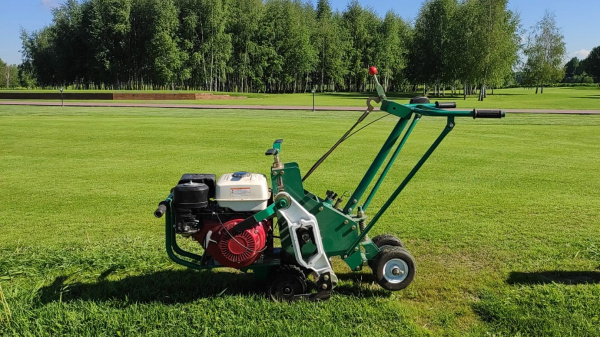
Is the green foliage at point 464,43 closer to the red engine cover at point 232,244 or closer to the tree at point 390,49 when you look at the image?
the tree at point 390,49

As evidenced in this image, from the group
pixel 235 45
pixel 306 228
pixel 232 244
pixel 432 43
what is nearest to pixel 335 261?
pixel 306 228

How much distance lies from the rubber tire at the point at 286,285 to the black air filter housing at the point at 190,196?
0.94 meters

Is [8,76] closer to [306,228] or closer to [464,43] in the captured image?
[464,43]

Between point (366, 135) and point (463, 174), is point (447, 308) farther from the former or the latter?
point (366, 135)

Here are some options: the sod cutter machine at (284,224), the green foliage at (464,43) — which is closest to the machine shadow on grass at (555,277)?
the sod cutter machine at (284,224)

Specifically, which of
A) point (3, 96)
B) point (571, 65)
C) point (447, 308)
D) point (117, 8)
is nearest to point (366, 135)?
point (447, 308)

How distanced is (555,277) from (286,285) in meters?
2.81

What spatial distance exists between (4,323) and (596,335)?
15.5ft

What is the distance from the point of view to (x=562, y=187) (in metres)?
8.91

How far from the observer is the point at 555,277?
15.6 feet

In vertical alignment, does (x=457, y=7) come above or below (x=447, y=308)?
above

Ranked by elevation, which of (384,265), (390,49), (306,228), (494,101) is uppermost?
(390,49)

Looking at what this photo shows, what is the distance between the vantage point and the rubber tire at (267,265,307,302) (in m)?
4.16

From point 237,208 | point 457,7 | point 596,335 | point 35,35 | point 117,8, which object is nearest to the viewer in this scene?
point 596,335
